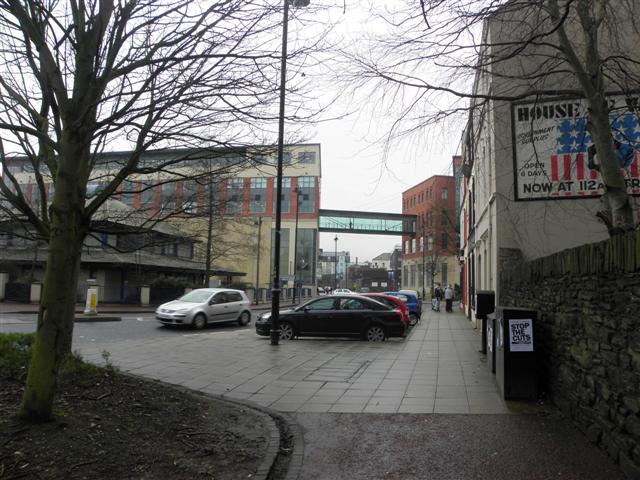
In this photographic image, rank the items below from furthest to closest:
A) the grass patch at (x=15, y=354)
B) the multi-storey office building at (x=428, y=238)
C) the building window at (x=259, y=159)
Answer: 1. the multi-storey office building at (x=428, y=238)
2. the building window at (x=259, y=159)
3. the grass patch at (x=15, y=354)

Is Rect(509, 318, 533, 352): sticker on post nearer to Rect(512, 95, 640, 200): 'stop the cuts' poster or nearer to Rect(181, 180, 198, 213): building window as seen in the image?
Rect(181, 180, 198, 213): building window

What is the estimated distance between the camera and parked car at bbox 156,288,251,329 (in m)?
18.8

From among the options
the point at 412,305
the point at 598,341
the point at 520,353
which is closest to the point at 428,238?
the point at 412,305

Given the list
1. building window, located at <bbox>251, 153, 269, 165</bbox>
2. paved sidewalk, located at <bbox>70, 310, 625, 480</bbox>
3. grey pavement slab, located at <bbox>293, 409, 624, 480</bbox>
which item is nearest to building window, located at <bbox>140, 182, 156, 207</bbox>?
building window, located at <bbox>251, 153, 269, 165</bbox>

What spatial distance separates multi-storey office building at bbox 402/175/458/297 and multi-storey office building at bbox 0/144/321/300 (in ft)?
54.4

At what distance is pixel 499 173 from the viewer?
45.8ft

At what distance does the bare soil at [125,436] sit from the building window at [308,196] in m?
69.7

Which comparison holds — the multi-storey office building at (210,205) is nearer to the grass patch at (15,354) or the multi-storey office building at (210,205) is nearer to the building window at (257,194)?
the building window at (257,194)

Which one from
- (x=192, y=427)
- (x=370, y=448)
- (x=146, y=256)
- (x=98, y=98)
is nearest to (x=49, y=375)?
(x=192, y=427)

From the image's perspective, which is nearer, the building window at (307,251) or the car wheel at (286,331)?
the car wheel at (286,331)

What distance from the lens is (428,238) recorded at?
77750mm

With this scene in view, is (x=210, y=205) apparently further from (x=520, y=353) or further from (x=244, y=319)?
(x=244, y=319)

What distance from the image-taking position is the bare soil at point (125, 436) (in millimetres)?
4148

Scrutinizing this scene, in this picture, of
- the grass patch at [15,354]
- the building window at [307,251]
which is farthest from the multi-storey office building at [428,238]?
the grass patch at [15,354]
